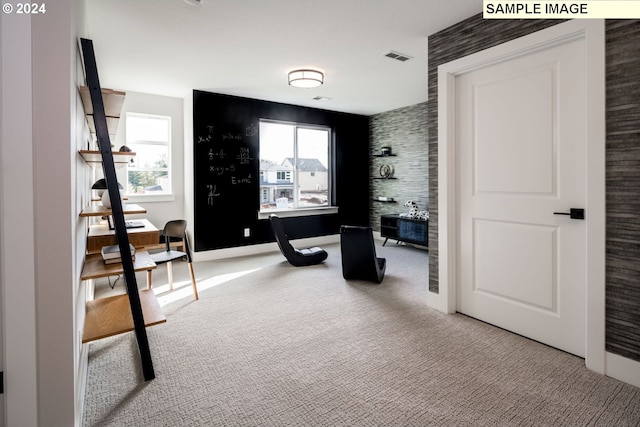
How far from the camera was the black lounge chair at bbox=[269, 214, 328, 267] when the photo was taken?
4.55 meters

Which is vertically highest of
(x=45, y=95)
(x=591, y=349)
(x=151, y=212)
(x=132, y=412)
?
(x=45, y=95)

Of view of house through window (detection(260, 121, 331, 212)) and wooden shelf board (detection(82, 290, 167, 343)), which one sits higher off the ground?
view of house through window (detection(260, 121, 331, 212))

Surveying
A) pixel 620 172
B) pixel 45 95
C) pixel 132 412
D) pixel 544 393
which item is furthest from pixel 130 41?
pixel 544 393

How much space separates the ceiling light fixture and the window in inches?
96.5

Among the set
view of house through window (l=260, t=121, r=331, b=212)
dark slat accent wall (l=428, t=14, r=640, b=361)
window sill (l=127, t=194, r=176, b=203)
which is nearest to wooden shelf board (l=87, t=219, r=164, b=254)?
window sill (l=127, t=194, r=176, b=203)

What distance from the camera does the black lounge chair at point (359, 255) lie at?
12.3 ft

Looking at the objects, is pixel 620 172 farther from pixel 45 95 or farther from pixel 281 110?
pixel 281 110

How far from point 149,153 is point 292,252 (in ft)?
9.28

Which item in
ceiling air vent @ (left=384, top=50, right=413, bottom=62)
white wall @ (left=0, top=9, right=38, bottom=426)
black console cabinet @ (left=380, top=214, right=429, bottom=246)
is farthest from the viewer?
black console cabinet @ (left=380, top=214, right=429, bottom=246)

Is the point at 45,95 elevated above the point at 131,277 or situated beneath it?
elevated above

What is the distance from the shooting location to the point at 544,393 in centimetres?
185

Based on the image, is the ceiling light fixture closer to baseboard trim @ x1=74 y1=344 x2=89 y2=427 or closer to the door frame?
the door frame

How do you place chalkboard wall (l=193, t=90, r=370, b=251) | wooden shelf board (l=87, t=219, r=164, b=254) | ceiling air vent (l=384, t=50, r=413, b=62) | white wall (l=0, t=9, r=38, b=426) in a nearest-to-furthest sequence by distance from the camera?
1. white wall (l=0, t=9, r=38, b=426)
2. wooden shelf board (l=87, t=219, r=164, b=254)
3. ceiling air vent (l=384, t=50, r=413, b=62)
4. chalkboard wall (l=193, t=90, r=370, b=251)

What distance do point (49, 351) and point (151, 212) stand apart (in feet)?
13.8
